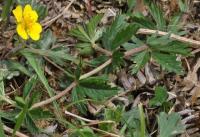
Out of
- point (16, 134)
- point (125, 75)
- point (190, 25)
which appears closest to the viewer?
point (16, 134)

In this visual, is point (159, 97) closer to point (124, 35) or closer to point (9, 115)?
point (124, 35)

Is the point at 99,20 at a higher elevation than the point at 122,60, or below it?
higher

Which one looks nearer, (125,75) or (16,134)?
(16,134)

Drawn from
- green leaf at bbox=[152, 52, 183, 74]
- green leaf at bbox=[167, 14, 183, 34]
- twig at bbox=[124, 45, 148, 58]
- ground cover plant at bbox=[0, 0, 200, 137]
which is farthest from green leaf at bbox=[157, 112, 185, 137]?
green leaf at bbox=[167, 14, 183, 34]

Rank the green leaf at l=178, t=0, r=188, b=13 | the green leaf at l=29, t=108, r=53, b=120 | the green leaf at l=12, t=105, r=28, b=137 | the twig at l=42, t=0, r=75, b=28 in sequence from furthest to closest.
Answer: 1. the green leaf at l=178, t=0, r=188, b=13
2. the twig at l=42, t=0, r=75, b=28
3. the green leaf at l=29, t=108, r=53, b=120
4. the green leaf at l=12, t=105, r=28, b=137

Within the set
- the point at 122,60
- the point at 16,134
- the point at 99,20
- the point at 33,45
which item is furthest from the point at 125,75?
the point at 16,134

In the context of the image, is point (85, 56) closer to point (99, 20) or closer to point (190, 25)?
point (99, 20)

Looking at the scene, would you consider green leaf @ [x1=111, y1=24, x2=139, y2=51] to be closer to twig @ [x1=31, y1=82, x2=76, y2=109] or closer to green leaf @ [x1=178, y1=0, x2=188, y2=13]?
twig @ [x1=31, y1=82, x2=76, y2=109]
